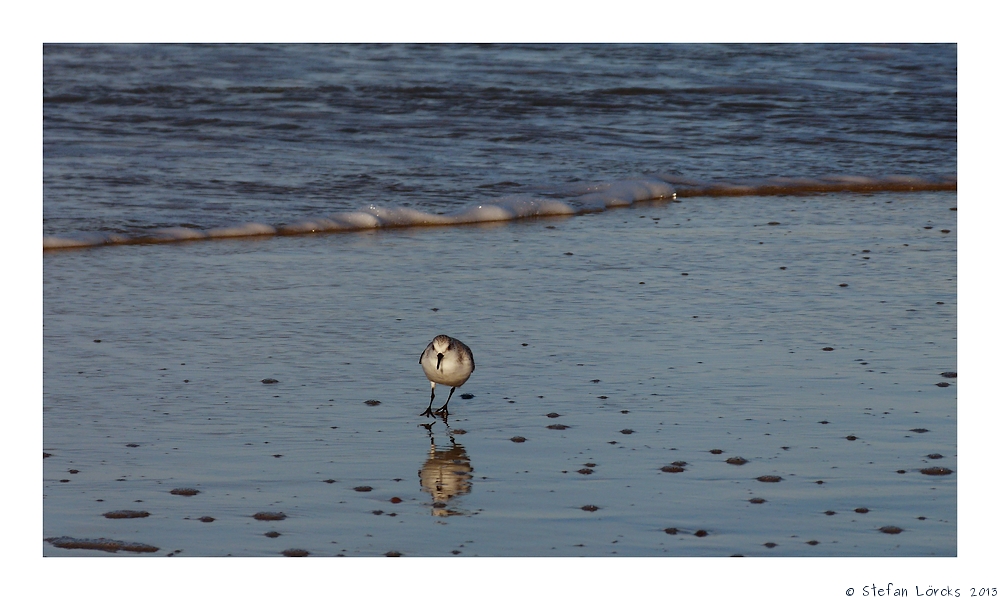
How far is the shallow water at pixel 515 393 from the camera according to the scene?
4.57 metres

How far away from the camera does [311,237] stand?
9.84 meters

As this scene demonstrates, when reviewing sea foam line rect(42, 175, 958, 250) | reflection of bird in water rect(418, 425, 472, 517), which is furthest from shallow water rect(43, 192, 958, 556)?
sea foam line rect(42, 175, 958, 250)

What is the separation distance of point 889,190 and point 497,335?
645 centimetres

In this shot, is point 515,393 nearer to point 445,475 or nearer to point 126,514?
point 445,475

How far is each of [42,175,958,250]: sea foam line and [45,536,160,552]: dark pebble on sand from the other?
5297 mm

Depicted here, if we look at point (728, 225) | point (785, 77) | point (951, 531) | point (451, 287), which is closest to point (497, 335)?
point (451, 287)

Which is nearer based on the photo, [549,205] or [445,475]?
[445,475]

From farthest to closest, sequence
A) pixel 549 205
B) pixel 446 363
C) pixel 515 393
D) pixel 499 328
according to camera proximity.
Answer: pixel 549 205 < pixel 499 328 < pixel 515 393 < pixel 446 363

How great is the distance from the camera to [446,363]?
5.79 m

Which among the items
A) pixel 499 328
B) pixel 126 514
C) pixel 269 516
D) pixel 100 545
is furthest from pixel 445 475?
pixel 499 328

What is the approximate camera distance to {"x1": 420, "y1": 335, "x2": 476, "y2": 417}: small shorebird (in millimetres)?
5793

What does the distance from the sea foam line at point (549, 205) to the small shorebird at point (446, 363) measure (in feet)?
14.4

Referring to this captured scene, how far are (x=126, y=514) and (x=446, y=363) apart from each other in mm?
1716

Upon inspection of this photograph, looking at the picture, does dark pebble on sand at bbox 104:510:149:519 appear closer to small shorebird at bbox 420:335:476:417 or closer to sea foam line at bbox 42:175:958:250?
small shorebird at bbox 420:335:476:417
